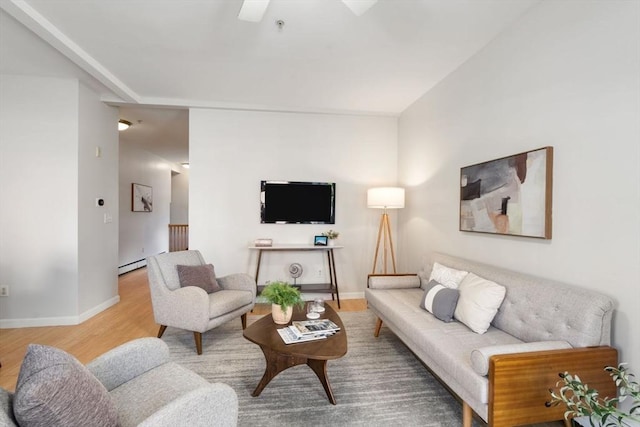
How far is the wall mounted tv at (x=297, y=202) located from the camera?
3.95m

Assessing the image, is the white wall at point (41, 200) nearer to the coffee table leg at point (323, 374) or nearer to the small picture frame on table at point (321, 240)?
the small picture frame on table at point (321, 240)

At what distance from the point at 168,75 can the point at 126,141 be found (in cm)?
331

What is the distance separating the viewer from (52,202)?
3.08 metres

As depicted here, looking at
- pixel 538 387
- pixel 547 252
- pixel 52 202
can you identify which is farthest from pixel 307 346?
pixel 52 202

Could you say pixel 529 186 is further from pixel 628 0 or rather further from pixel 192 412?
pixel 192 412

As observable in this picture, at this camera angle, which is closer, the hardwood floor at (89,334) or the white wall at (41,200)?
the hardwood floor at (89,334)

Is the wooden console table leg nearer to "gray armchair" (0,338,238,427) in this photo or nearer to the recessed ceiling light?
"gray armchair" (0,338,238,427)

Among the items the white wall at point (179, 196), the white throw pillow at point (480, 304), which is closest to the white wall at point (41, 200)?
the white throw pillow at point (480, 304)

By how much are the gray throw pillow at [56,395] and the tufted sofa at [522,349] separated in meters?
1.60

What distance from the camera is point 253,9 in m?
1.73

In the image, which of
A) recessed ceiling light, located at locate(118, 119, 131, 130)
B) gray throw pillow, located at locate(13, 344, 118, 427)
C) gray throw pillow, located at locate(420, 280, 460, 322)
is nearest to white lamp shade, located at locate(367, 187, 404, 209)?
gray throw pillow, located at locate(420, 280, 460, 322)

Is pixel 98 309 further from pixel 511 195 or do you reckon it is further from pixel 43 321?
pixel 511 195

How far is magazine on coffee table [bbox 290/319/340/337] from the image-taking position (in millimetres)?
1979

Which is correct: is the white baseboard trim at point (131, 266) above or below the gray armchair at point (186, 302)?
below
